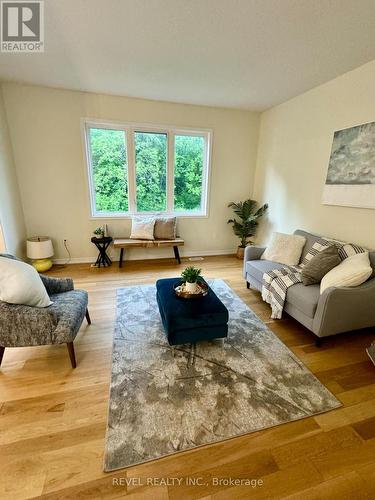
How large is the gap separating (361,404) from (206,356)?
3.58ft

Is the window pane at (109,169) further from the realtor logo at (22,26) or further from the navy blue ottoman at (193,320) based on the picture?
the navy blue ottoman at (193,320)

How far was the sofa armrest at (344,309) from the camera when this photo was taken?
185 centimetres

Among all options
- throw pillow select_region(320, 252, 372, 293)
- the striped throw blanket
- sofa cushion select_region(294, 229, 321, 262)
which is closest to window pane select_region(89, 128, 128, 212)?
the striped throw blanket

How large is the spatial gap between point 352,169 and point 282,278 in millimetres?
1513

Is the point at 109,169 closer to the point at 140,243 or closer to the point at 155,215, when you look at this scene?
the point at 155,215

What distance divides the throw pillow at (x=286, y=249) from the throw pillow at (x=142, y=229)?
6.54 feet

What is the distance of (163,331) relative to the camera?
220cm

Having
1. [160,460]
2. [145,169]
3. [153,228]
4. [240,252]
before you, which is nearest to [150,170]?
[145,169]

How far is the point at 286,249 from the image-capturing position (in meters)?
2.91

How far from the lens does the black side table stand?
3707 millimetres

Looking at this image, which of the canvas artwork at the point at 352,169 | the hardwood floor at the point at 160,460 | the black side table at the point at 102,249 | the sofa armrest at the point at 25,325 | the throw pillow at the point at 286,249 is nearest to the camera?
the hardwood floor at the point at 160,460

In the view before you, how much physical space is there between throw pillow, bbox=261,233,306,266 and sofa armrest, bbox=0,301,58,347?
253cm

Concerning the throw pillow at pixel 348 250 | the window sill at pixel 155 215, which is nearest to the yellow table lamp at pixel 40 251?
the window sill at pixel 155 215

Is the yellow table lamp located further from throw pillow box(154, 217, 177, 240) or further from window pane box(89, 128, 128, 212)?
throw pillow box(154, 217, 177, 240)
